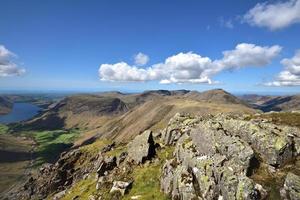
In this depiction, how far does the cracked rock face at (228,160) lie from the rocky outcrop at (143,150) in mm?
11406

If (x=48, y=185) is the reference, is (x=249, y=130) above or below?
above

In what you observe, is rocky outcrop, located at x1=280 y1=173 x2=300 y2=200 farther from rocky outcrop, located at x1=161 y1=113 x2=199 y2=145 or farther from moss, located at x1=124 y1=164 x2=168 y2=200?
rocky outcrop, located at x1=161 y1=113 x2=199 y2=145

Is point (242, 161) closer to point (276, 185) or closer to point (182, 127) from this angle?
point (276, 185)

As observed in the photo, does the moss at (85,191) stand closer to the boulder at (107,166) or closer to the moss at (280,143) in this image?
the boulder at (107,166)

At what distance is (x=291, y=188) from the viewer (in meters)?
31.0

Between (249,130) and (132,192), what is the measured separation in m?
Answer: 19.7

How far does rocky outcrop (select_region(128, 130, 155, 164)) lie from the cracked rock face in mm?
11406

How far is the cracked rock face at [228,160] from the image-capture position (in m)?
33.5

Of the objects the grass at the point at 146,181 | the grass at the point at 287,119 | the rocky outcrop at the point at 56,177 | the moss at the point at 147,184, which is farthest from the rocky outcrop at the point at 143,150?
the rocky outcrop at the point at 56,177

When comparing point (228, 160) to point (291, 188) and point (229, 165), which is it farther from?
point (291, 188)

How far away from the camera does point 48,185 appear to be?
14438 centimetres

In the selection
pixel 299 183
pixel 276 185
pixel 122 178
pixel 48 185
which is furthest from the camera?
pixel 48 185

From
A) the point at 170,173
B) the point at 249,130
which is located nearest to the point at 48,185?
the point at 170,173

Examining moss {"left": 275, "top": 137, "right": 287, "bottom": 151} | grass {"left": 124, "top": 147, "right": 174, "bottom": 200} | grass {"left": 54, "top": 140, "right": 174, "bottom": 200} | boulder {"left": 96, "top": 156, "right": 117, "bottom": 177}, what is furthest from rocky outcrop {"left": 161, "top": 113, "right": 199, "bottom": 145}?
moss {"left": 275, "top": 137, "right": 287, "bottom": 151}
